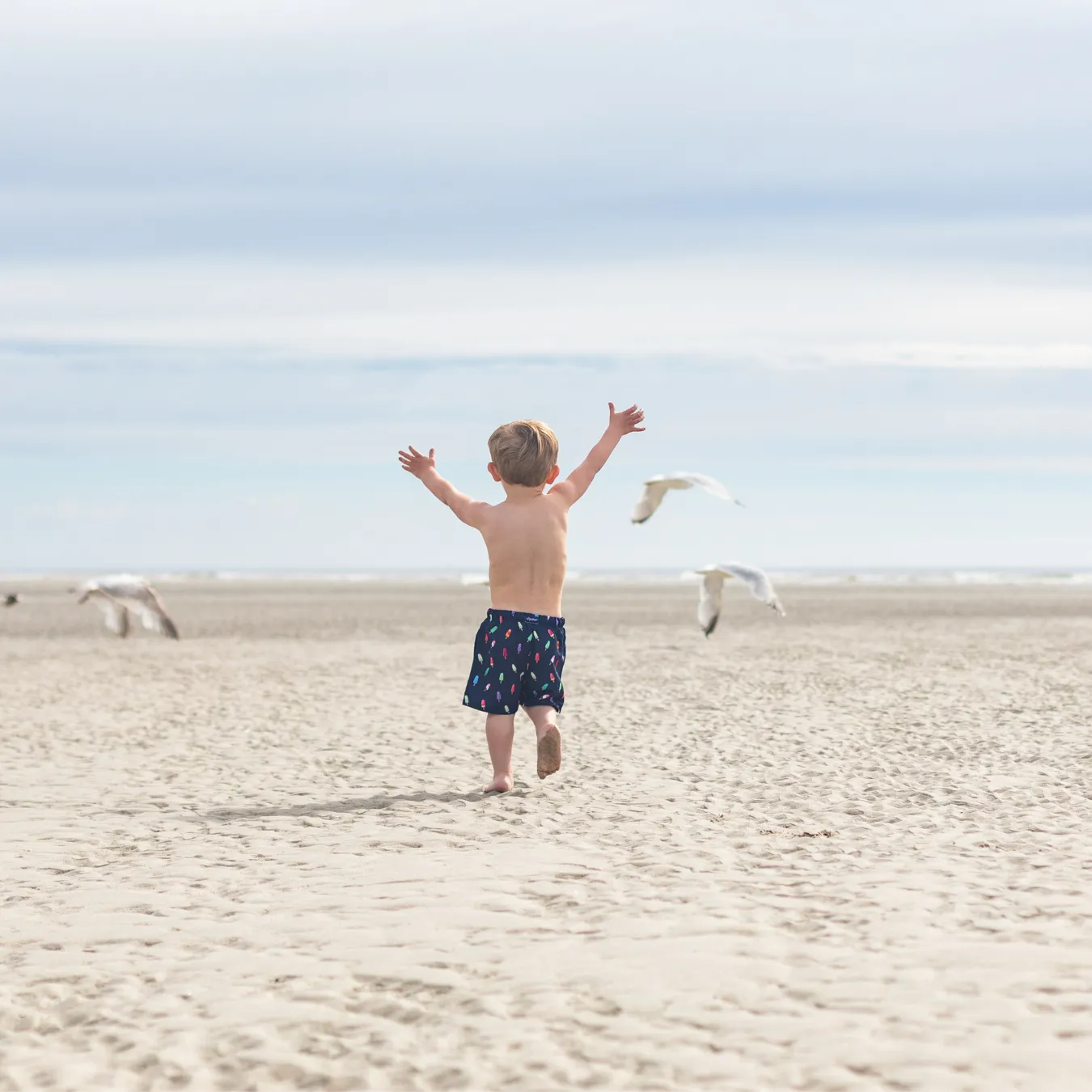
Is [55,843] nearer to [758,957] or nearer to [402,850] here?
[402,850]

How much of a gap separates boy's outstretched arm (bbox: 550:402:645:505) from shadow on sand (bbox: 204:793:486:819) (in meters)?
1.73

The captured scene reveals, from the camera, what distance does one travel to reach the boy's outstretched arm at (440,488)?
695cm

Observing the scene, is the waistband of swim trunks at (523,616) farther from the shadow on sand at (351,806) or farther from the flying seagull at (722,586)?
the flying seagull at (722,586)

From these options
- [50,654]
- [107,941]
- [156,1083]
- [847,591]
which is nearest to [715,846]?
[107,941]

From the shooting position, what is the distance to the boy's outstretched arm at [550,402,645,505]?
699cm

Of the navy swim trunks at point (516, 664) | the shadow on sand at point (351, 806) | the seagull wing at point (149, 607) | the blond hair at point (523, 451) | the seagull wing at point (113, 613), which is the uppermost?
the blond hair at point (523, 451)

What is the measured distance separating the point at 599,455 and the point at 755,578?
6.50 meters

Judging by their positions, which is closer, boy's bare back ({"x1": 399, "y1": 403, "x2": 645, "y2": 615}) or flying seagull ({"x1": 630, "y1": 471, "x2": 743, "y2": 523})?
boy's bare back ({"x1": 399, "y1": 403, "x2": 645, "y2": 615})

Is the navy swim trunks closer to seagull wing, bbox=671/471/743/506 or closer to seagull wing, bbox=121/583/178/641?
seagull wing, bbox=671/471/743/506

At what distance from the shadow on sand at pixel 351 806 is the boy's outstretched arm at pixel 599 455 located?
173cm

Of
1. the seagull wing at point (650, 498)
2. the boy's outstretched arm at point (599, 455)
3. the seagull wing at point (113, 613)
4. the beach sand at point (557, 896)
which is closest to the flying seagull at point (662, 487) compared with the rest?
the seagull wing at point (650, 498)

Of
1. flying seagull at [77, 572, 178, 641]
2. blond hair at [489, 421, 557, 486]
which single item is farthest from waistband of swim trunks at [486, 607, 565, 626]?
flying seagull at [77, 572, 178, 641]

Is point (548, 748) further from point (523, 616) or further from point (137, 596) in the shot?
→ point (137, 596)

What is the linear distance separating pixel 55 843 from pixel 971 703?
7.83 m
